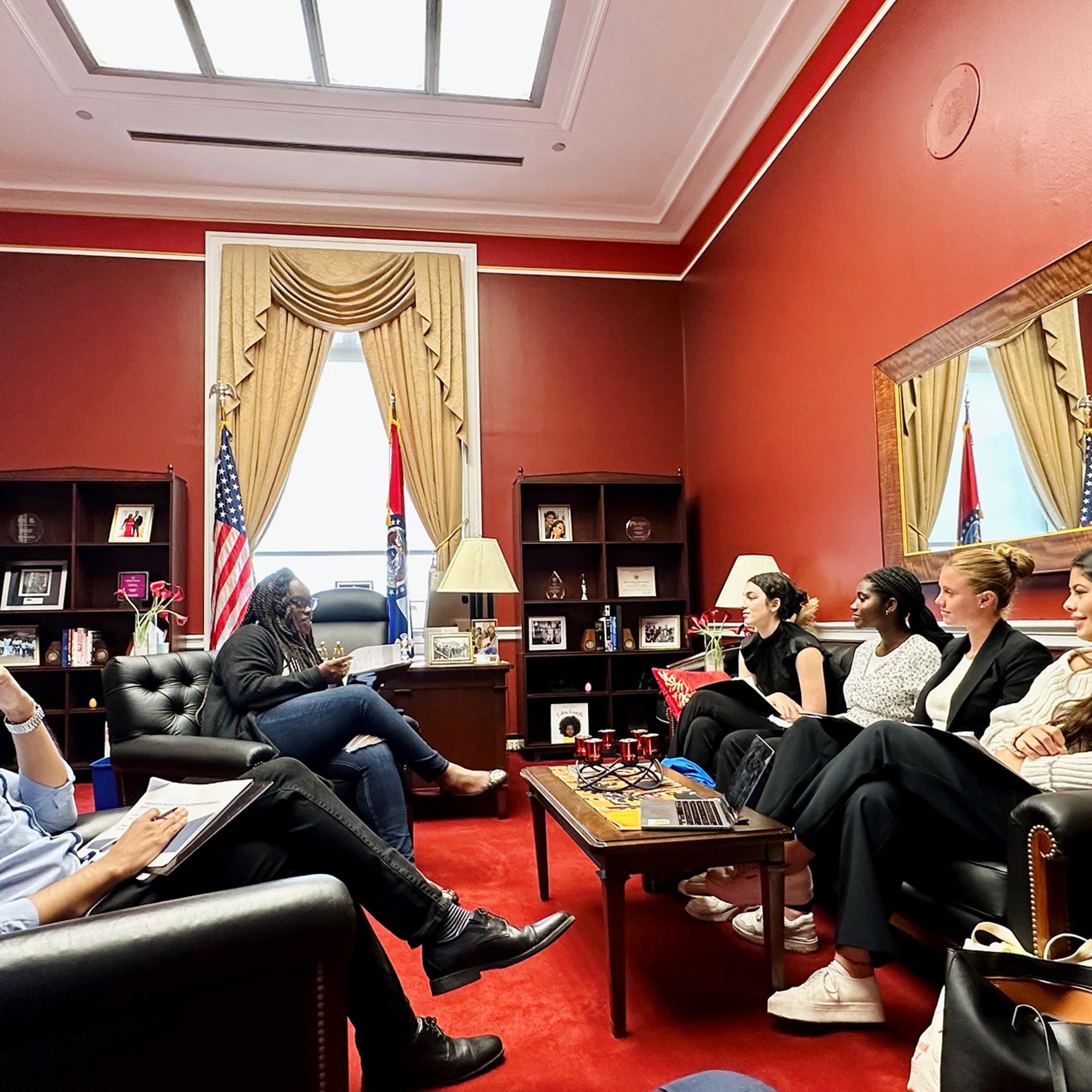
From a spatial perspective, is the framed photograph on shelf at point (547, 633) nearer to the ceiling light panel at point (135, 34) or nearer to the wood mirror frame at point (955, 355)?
the wood mirror frame at point (955, 355)

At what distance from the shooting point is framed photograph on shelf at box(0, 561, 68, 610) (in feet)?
16.0

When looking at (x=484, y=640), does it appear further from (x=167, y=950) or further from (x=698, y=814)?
(x=167, y=950)

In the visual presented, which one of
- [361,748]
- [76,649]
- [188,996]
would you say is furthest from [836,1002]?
A: [76,649]

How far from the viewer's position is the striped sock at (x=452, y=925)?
167cm

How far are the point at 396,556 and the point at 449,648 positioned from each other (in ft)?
4.16

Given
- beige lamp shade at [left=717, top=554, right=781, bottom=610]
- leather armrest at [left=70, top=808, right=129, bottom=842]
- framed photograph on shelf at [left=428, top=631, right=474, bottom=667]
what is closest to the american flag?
framed photograph on shelf at [left=428, top=631, right=474, bottom=667]

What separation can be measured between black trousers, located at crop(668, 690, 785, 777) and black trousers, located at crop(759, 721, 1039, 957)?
1.06m

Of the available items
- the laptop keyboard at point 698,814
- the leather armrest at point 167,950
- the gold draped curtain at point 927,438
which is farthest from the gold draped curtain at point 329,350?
the leather armrest at point 167,950

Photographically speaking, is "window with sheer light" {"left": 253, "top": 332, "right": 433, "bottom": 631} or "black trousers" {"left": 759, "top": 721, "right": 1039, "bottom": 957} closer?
"black trousers" {"left": 759, "top": 721, "right": 1039, "bottom": 957}

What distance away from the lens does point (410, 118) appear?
4.64 m

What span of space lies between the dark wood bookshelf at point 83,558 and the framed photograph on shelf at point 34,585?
0.03 meters

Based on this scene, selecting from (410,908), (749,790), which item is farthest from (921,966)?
(410,908)

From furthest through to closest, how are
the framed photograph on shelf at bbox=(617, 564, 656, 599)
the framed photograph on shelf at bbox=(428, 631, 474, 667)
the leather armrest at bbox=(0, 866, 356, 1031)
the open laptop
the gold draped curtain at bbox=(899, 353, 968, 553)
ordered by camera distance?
the framed photograph on shelf at bbox=(617, 564, 656, 599) < the framed photograph on shelf at bbox=(428, 631, 474, 667) < the gold draped curtain at bbox=(899, 353, 968, 553) < the open laptop < the leather armrest at bbox=(0, 866, 356, 1031)

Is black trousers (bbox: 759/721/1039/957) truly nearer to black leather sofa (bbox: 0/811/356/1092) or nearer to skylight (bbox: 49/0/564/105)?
black leather sofa (bbox: 0/811/356/1092)
